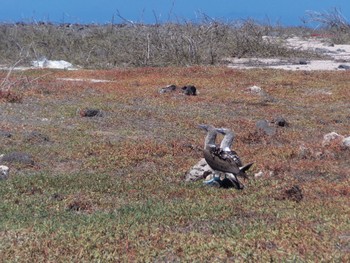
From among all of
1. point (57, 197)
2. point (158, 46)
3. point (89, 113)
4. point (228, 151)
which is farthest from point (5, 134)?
point (158, 46)

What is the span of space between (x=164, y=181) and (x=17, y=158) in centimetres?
249

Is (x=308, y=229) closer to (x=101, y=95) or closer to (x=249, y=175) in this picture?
(x=249, y=175)

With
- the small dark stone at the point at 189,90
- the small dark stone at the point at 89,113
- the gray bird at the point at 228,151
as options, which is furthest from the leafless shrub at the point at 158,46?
the gray bird at the point at 228,151

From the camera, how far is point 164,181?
10.9 meters

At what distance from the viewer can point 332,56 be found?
3641cm

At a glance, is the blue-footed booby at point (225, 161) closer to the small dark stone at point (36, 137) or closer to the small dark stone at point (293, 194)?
the small dark stone at point (293, 194)

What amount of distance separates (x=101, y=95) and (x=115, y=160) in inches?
352

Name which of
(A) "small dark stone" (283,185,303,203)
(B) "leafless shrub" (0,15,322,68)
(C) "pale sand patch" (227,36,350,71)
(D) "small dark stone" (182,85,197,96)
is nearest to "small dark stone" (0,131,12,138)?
(A) "small dark stone" (283,185,303,203)

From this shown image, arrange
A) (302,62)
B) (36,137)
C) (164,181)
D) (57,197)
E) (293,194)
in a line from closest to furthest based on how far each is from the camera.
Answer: (293,194) → (57,197) → (164,181) → (36,137) → (302,62)

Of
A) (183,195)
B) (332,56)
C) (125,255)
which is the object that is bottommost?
(332,56)

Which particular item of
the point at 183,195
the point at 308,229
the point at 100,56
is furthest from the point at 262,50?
the point at 308,229

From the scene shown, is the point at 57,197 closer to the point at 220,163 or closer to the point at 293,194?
the point at 220,163

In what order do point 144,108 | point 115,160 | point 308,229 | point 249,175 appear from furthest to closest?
point 144,108
point 115,160
point 249,175
point 308,229

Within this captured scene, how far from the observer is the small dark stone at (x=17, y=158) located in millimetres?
11883
